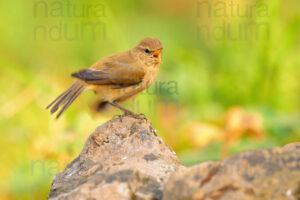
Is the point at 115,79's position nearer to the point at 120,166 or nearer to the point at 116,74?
the point at 116,74

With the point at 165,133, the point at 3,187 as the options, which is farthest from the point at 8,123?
the point at 165,133

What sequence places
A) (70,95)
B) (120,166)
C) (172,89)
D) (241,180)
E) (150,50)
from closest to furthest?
1. (241,180)
2. (120,166)
3. (70,95)
4. (150,50)
5. (172,89)

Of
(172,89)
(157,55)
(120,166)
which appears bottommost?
(172,89)

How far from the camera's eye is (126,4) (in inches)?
444

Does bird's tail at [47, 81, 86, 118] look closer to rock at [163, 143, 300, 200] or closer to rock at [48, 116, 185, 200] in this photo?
rock at [48, 116, 185, 200]

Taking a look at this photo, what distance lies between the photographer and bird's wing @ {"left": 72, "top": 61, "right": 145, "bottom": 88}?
199 inches

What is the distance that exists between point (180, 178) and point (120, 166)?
18.9 inches

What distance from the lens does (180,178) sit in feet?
9.96

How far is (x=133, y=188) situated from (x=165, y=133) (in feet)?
12.5

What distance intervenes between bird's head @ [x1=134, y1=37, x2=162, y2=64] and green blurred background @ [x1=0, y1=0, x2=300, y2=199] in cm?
78

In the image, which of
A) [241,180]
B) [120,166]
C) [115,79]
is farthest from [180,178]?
[115,79]

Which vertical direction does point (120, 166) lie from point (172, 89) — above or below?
above

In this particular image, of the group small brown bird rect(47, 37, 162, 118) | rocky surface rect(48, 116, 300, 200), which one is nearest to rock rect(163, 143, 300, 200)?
rocky surface rect(48, 116, 300, 200)

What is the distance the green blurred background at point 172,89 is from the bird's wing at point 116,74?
1.99ft
